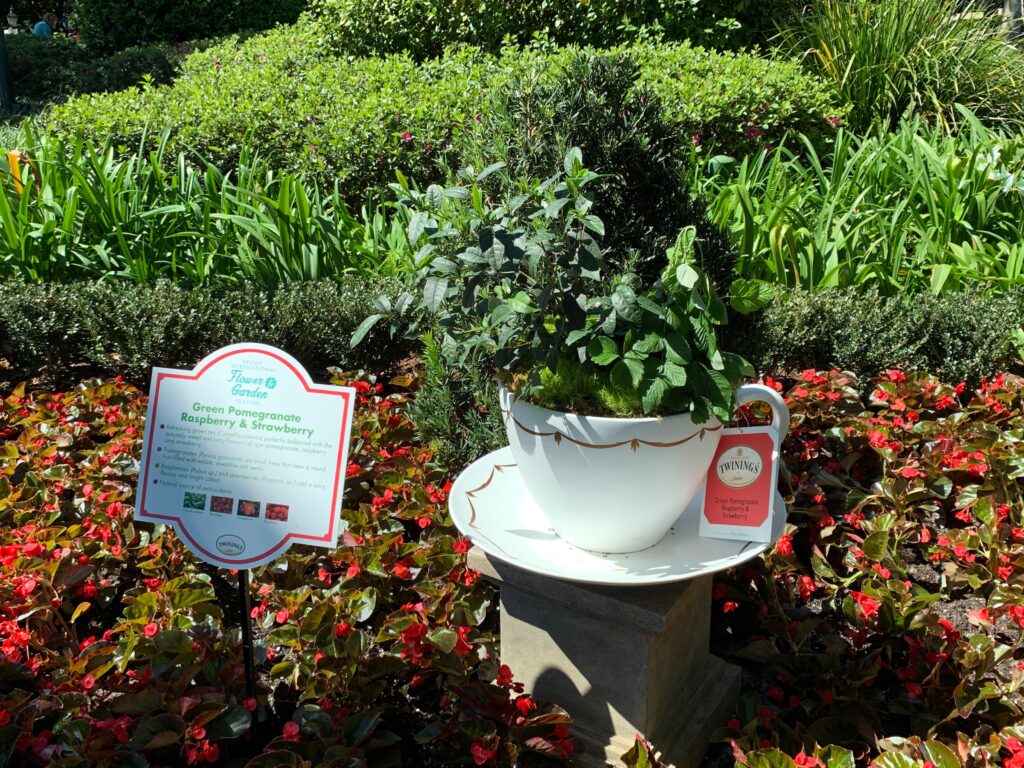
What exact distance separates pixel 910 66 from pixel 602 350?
5.33 meters

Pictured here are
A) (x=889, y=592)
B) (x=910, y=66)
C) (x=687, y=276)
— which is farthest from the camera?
(x=910, y=66)

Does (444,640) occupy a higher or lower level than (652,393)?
lower

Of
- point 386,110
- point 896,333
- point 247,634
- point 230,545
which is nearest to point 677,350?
point 230,545

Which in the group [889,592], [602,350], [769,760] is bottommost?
[889,592]

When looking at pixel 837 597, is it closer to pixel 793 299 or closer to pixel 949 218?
pixel 793 299

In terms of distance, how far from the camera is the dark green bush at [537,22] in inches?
277

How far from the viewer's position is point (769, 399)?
1757 mm

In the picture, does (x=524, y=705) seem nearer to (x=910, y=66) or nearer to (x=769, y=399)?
(x=769, y=399)

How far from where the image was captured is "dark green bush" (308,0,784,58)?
277 inches

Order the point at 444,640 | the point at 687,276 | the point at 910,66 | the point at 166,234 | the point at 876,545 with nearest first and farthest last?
the point at 687,276
the point at 444,640
the point at 876,545
the point at 166,234
the point at 910,66

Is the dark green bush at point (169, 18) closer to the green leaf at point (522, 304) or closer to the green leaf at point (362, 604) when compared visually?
the green leaf at point (362, 604)

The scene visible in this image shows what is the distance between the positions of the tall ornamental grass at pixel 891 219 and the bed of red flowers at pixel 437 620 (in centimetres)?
82

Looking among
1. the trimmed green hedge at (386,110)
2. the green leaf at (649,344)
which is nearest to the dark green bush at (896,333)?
the green leaf at (649,344)

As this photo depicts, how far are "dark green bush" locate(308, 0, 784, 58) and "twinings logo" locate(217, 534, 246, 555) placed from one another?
236 inches
